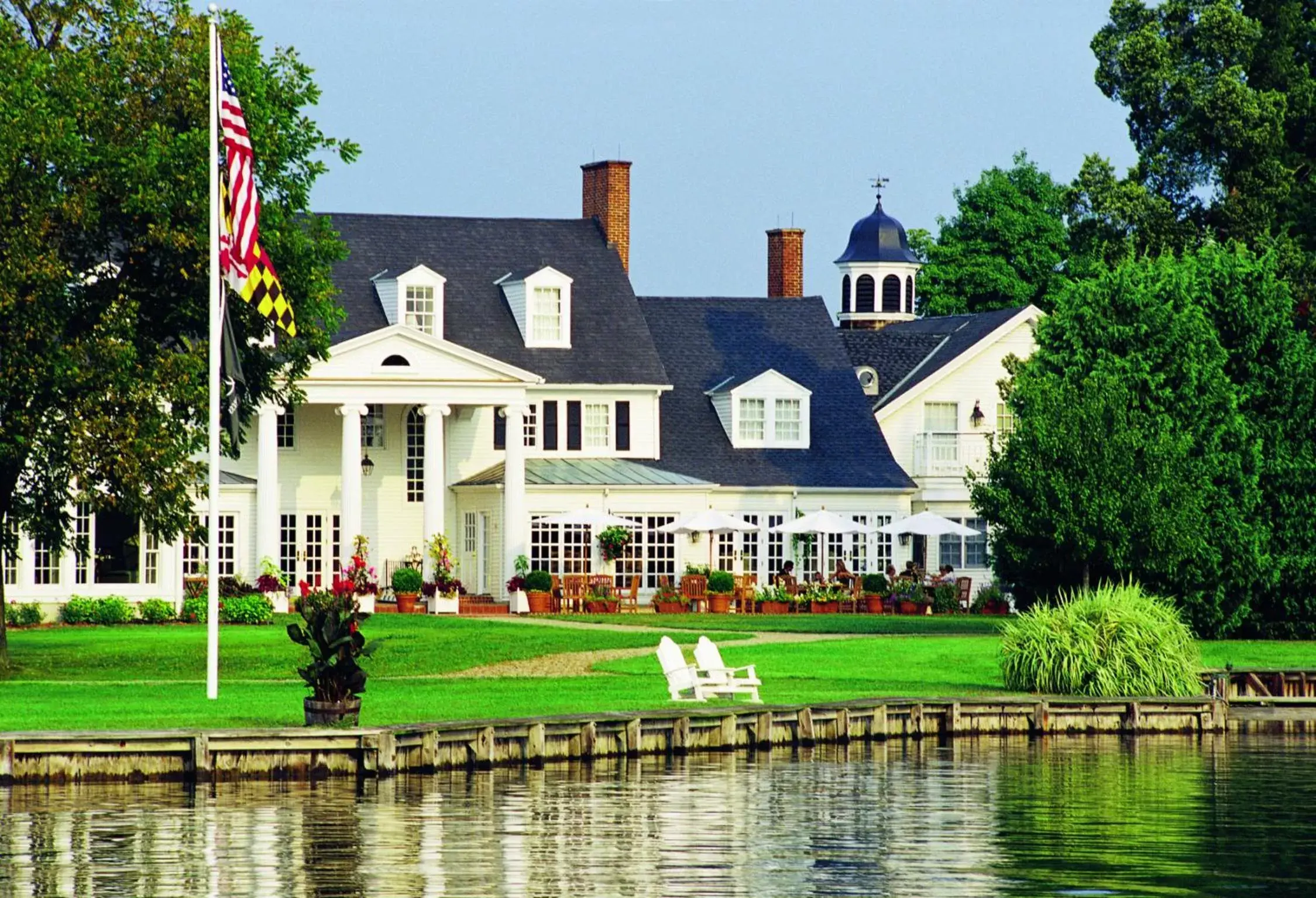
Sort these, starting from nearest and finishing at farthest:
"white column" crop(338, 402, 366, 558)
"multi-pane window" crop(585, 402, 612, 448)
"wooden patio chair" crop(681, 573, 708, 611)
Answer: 1. "white column" crop(338, 402, 366, 558)
2. "wooden patio chair" crop(681, 573, 708, 611)
3. "multi-pane window" crop(585, 402, 612, 448)

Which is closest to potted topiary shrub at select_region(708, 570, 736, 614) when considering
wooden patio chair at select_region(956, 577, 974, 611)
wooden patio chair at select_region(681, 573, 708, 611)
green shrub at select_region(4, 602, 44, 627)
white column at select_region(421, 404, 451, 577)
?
wooden patio chair at select_region(681, 573, 708, 611)

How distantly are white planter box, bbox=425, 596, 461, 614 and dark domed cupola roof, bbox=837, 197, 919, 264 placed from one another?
29.4 meters

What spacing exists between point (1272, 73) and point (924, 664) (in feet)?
79.8

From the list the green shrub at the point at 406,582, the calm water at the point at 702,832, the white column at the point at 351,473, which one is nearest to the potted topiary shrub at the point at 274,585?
the white column at the point at 351,473

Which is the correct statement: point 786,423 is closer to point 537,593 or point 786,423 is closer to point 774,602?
point 774,602

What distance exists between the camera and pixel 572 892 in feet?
64.1

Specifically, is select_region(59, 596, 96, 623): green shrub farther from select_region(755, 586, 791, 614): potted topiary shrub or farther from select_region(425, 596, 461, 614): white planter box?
select_region(755, 586, 791, 614): potted topiary shrub

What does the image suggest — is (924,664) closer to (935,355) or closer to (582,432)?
(582,432)

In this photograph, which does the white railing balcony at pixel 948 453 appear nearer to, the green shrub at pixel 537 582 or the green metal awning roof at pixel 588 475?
the green metal awning roof at pixel 588 475

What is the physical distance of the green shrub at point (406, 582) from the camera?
54125mm

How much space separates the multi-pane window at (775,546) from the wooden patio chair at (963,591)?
4.82 metres

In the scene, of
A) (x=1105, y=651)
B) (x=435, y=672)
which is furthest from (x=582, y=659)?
(x=1105, y=651)

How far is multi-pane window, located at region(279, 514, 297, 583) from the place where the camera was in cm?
5750

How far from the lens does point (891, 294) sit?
262 ft
